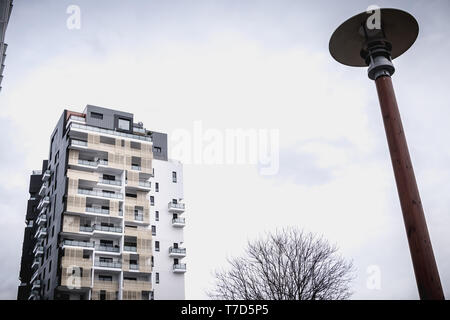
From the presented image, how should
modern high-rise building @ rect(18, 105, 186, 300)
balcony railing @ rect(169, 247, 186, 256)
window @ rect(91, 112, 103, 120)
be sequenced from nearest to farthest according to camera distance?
1. modern high-rise building @ rect(18, 105, 186, 300)
2. balcony railing @ rect(169, 247, 186, 256)
3. window @ rect(91, 112, 103, 120)

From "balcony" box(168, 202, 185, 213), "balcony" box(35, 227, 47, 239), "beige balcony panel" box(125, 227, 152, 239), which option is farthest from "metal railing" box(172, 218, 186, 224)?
"balcony" box(35, 227, 47, 239)

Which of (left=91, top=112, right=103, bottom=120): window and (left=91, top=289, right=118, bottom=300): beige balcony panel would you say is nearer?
(left=91, top=289, right=118, bottom=300): beige balcony panel

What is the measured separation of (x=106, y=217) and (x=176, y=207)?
34.4 ft

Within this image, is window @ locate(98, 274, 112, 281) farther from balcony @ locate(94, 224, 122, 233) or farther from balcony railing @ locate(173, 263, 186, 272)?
balcony railing @ locate(173, 263, 186, 272)

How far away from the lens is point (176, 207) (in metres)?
61.2

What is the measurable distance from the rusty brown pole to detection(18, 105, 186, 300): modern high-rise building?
43.8 m

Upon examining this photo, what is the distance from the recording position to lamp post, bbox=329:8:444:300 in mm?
8266

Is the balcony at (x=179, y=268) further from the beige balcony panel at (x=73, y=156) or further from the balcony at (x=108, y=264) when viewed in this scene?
the beige balcony panel at (x=73, y=156)

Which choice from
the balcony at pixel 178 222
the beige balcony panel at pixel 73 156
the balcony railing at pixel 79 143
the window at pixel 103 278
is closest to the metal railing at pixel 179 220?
the balcony at pixel 178 222

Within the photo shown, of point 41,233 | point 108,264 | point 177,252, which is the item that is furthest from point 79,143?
point 177,252

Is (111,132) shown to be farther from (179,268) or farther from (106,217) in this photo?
(179,268)

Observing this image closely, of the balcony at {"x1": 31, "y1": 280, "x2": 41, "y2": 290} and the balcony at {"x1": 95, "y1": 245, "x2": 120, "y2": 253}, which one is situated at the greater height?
the balcony at {"x1": 95, "y1": 245, "x2": 120, "y2": 253}

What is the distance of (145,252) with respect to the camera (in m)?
53.5
